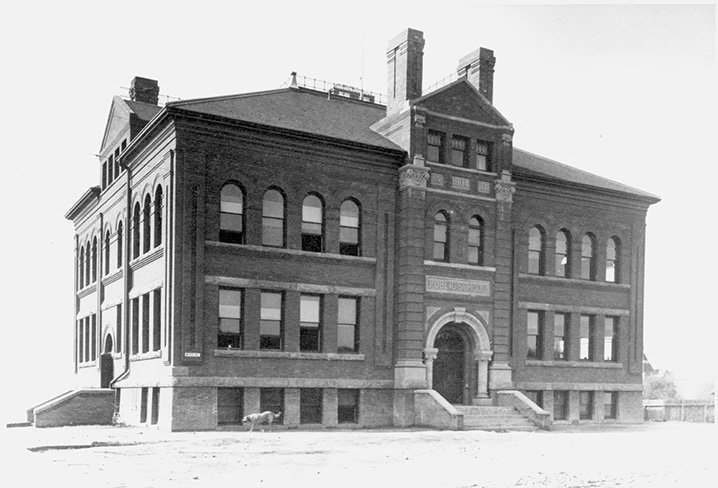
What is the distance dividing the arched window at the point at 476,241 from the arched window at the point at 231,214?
30.5 ft

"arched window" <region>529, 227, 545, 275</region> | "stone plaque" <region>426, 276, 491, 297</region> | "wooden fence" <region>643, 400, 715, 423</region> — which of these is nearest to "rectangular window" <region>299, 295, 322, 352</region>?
"stone plaque" <region>426, 276, 491, 297</region>

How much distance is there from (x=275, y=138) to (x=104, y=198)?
40.5 feet

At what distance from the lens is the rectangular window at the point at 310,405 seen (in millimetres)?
27906

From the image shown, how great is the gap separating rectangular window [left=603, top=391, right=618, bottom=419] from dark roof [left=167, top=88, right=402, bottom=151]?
1457cm

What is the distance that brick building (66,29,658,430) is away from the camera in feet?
87.4

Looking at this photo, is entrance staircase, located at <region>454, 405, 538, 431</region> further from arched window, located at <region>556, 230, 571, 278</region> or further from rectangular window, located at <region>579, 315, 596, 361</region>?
arched window, located at <region>556, 230, 571, 278</region>

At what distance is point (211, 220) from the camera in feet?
87.4

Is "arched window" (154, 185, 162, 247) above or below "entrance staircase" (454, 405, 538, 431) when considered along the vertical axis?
above

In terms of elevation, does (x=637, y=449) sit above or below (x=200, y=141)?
below

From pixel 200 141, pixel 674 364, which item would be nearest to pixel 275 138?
pixel 200 141

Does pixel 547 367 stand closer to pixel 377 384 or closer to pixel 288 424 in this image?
pixel 377 384

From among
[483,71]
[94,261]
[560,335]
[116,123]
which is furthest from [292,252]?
[94,261]

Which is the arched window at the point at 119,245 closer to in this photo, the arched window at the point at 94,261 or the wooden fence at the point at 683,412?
the arched window at the point at 94,261

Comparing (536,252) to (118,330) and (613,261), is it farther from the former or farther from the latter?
(118,330)
